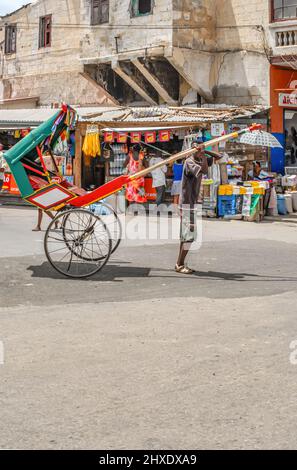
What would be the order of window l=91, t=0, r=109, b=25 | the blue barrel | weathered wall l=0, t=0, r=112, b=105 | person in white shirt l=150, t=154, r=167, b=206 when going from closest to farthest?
the blue barrel
person in white shirt l=150, t=154, r=167, b=206
window l=91, t=0, r=109, b=25
weathered wall l=0, t=0, r=112, b=105

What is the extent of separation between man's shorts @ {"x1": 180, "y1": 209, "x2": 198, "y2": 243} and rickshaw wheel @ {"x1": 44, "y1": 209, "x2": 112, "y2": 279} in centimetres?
105

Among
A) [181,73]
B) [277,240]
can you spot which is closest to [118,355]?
[277,240]

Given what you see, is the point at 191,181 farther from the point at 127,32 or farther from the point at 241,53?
the point at 127,32

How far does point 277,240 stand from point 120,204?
692 centimetres

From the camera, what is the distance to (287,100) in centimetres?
2084

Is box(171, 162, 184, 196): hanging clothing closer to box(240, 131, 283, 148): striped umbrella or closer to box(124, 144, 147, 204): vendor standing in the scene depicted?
Answer: box(124, 144, 147, 204): vendor standing

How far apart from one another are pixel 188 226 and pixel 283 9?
13283 mm

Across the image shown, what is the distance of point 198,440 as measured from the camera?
3.58 m

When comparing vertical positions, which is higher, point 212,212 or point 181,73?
point 181,73

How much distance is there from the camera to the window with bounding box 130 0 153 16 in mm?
21797

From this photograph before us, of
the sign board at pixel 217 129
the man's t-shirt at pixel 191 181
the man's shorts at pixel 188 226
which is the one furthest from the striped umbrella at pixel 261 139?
the man's shorts at pixel 188 226

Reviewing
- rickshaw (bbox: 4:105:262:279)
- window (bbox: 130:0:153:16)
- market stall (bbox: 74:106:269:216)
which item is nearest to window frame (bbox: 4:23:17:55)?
window (bbox: 130:0:153:16)

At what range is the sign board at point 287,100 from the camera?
814 inches

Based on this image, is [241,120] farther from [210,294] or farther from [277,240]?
[210,294]
